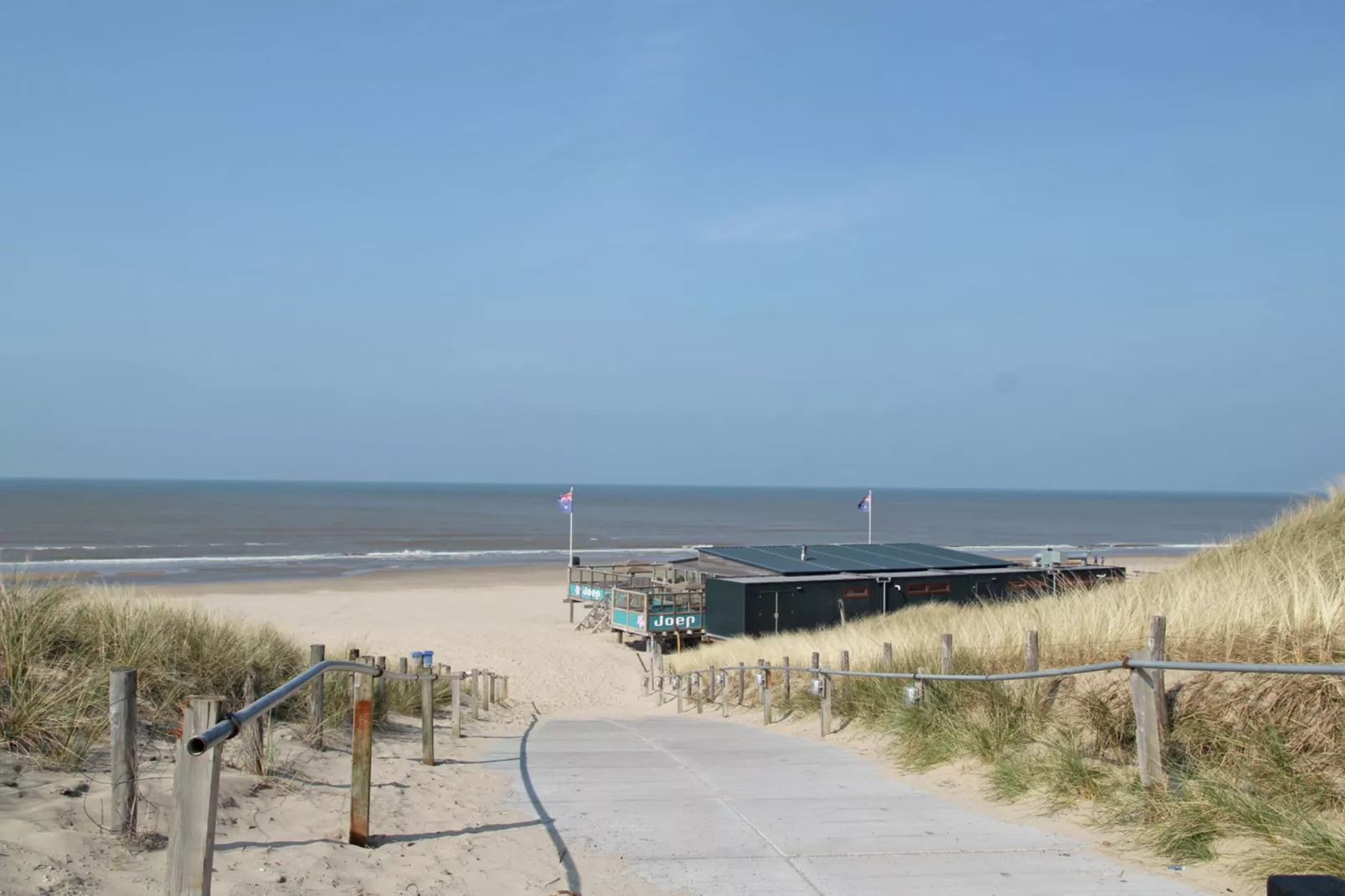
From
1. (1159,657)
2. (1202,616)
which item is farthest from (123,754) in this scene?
(1202,616)

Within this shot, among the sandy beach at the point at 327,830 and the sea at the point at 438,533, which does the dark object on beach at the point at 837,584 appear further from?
the sandy beach at the point at 327,830

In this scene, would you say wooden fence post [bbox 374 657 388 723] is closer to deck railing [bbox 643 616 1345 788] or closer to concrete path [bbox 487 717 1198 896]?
concrete path [bbox 487 717 1198 896]

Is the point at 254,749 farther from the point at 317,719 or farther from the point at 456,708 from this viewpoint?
the point at 456,708

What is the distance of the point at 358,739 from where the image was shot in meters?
6.14

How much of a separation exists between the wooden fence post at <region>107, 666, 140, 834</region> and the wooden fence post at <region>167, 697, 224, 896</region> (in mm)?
1596

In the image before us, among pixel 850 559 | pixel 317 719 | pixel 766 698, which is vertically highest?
pixel 317 719

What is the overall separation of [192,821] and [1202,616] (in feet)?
26.4

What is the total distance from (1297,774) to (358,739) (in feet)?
18.4

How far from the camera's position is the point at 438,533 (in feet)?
298

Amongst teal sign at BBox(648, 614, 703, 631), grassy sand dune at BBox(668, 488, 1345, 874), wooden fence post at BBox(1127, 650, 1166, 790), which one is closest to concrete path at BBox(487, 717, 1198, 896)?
grassy sand dune at BBox(668, 488, 1345, 874)

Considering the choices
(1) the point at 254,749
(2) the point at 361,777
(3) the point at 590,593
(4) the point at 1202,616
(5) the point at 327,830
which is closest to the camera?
(2) the point at 361,777

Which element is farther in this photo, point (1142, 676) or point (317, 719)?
point (317, 719)

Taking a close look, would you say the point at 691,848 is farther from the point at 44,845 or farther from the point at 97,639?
the point at 97,639

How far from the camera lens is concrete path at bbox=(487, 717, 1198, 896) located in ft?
18.5
